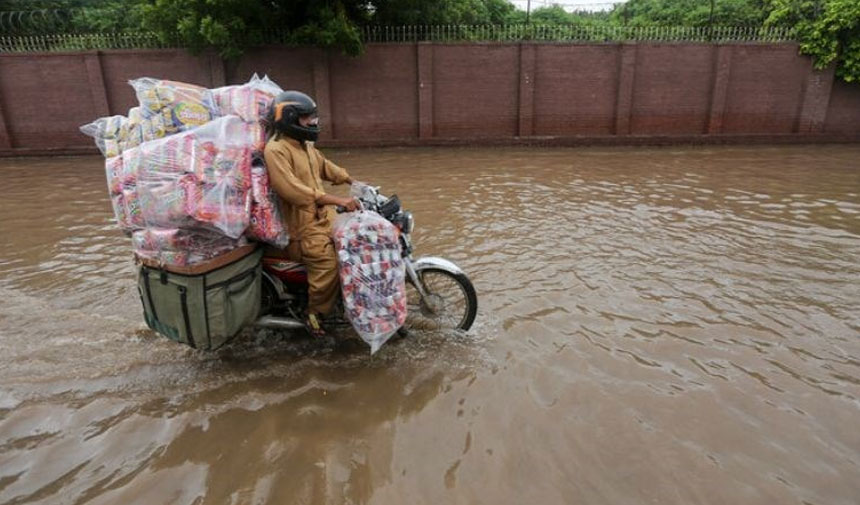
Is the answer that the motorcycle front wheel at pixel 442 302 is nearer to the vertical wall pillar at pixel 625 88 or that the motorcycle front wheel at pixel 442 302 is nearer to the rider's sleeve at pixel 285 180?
the rider's sleeve at pixel 285 180

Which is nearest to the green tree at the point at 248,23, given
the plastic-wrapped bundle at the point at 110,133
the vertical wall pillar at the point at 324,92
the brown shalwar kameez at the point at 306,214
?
the vertical wall pillar at the point at 324,92

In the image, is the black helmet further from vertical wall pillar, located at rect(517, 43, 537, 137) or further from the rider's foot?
vertical wall pillar, located at rect(517, 43, 537, 137)

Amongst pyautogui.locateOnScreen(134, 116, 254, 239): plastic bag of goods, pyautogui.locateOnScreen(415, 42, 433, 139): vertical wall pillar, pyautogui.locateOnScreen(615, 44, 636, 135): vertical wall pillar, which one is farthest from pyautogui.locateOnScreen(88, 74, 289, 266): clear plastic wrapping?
pyautogui.locateOnScreen(615, 44, 636, 135): vertical wall pillar

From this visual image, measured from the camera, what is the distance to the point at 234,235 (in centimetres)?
323

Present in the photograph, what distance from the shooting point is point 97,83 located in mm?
15305

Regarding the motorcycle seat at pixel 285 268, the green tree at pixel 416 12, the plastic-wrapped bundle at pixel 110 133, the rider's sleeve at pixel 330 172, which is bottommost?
the motorcycle seat at pixel 285 268

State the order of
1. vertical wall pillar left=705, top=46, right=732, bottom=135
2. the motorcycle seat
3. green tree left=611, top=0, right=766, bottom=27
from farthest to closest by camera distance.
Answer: green tree left=611, top=0, right=766, bottom=27
vertical wall pillar left=705, top=46, right=732, bottom=135
the motorcycle seat

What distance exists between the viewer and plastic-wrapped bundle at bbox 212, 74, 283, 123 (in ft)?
11.6

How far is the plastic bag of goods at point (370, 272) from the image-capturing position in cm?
355

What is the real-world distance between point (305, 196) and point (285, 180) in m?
0.16

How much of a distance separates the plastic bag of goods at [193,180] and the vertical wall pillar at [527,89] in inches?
531

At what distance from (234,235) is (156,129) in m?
0.85

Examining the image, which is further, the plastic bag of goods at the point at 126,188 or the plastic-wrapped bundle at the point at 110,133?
the plastic-wrapped bundle at the point at 110,133

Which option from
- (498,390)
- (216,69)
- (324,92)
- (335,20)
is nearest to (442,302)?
(498,390)
